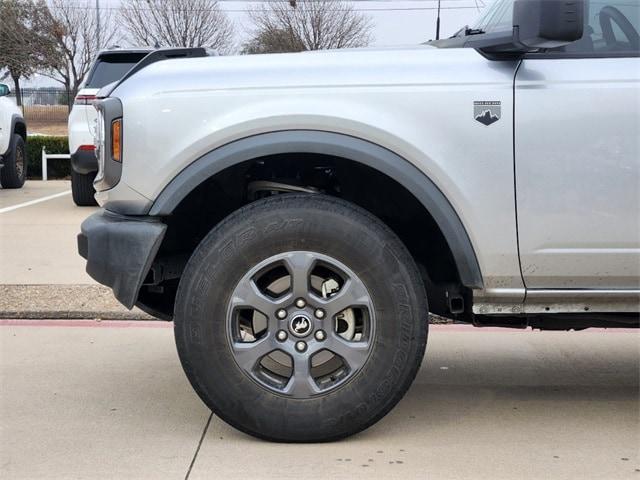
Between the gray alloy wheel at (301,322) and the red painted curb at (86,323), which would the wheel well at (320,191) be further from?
the red painted curb at (86,323)

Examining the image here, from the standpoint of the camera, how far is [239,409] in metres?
3.42

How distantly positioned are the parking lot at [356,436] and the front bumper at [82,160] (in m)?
4.36

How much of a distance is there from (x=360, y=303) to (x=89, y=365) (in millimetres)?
2015

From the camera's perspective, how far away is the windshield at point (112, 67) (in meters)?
11.1

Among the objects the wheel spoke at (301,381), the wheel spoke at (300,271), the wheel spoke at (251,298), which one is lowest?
the wheel spoke at (301,381)

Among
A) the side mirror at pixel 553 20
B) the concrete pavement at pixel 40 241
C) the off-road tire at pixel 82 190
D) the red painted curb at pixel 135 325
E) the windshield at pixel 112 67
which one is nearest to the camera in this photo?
the side mirror at pixel 553 20

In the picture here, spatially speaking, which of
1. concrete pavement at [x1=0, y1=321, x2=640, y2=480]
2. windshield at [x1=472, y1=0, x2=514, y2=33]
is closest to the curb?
concrete pavement at [x1=0, y1=321, x2=640, y2=480]

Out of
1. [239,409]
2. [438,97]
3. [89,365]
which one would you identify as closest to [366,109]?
[438,97]

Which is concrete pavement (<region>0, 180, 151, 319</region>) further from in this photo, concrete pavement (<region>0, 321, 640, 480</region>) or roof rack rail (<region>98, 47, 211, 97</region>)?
roof rack rail (<region>98, 47, 211, 97</region>)

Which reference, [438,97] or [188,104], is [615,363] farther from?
[188,104]

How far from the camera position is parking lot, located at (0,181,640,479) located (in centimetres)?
332

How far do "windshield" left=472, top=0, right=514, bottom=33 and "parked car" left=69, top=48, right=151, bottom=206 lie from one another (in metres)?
6.84

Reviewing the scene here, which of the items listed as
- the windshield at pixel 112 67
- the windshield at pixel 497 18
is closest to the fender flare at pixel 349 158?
the windshield at pixel 497 18

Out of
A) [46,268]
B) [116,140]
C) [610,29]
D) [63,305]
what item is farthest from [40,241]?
[610,29]
